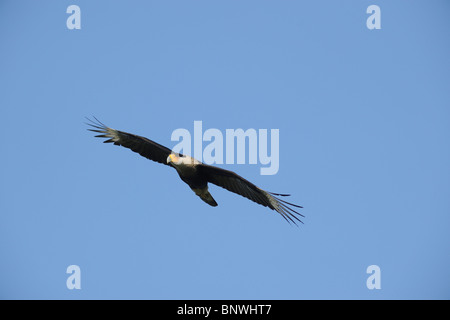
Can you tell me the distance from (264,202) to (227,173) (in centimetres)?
101

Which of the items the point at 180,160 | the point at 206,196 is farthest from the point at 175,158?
the point at 206,196

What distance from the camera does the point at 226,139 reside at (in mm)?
14953

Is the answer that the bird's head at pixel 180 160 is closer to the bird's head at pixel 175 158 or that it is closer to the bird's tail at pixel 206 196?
the bird's head at pixel 175 158

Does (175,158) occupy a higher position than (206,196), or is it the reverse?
(175,158)

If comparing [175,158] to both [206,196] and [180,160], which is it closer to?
[180,160]

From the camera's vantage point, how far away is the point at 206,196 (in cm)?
1423

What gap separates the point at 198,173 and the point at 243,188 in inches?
42.8

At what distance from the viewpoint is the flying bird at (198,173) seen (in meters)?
13.2

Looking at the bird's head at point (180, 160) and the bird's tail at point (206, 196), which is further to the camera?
the bird's tail at point (206, 196)

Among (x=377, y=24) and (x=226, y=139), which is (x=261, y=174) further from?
(x=377, y=24)

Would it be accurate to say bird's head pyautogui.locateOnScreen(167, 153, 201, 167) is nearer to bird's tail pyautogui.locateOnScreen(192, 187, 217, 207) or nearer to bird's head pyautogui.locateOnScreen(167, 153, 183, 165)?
bird's head pyautogui.locateOnScreen(167, 153, 183, 165)

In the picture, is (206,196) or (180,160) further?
(206,196)
